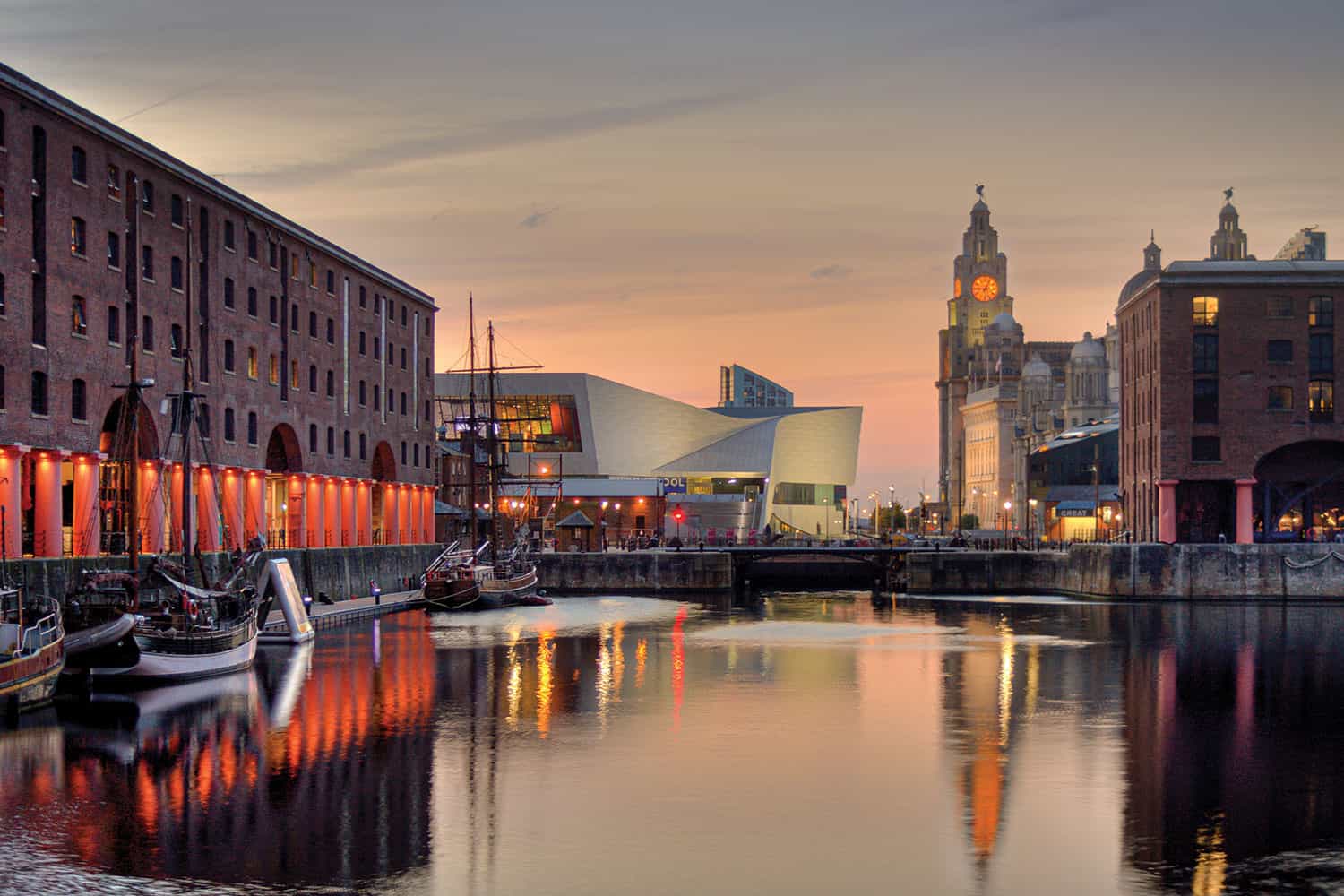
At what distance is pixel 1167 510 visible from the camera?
102812mm

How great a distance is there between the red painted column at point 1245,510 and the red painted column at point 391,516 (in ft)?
187

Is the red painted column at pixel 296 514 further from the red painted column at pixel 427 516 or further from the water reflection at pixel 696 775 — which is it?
the water reflection at pixel 696 775

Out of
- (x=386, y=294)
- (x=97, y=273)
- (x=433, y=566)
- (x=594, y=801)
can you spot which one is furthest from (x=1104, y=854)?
(x=386, y=294)

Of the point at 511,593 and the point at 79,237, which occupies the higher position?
the point at 79,237

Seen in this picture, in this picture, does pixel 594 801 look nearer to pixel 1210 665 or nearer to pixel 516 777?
pixel 516 777

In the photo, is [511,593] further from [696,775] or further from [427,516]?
[696,775]

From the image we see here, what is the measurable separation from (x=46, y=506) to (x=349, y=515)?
3840 cm

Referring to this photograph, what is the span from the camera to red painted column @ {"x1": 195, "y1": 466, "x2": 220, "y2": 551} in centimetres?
7850

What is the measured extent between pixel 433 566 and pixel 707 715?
2031 inches

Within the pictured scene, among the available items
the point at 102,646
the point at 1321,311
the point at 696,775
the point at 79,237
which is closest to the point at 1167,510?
the point at 1321,311

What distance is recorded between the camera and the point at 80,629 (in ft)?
165

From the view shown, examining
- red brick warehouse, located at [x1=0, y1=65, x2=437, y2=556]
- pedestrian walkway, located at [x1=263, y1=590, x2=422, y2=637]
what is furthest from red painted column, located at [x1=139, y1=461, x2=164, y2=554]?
pedestrian walkway, located at [x1=263, y1=590, x2=422, y2=637]

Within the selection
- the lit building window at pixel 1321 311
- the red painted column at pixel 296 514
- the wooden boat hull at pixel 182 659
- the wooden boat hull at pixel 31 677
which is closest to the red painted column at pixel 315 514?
the red painted column at pixel 296 514

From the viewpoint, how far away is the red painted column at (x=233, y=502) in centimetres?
8162
